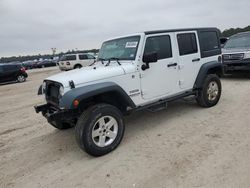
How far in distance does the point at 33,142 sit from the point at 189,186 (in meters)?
3.22

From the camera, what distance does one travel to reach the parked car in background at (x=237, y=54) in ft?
29.6

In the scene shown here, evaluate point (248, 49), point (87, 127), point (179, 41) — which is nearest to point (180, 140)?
point (87, 127)

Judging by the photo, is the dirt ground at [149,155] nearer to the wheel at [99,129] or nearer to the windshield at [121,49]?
the wheel at [99,129]

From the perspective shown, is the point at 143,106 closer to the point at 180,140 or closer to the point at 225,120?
the point at 180,140

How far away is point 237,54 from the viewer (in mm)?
9203

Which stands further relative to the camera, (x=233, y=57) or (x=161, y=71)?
(x=233, y=57)

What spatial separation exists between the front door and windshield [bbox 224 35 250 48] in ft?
19.7

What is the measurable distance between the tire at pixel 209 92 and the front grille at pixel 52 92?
11.4 feet

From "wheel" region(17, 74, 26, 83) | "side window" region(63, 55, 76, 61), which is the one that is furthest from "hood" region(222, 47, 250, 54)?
"side window" region(63, 55, 76, 61)

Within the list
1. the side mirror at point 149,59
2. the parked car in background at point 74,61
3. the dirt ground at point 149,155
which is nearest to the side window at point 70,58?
→ the parked car in background at point 74,61

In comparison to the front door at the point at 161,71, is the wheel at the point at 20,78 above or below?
below

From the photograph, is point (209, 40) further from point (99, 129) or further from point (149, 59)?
point (99, 129)

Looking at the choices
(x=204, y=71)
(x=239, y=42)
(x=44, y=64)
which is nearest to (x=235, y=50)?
(x=239, y=42)

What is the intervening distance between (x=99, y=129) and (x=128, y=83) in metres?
1.01
